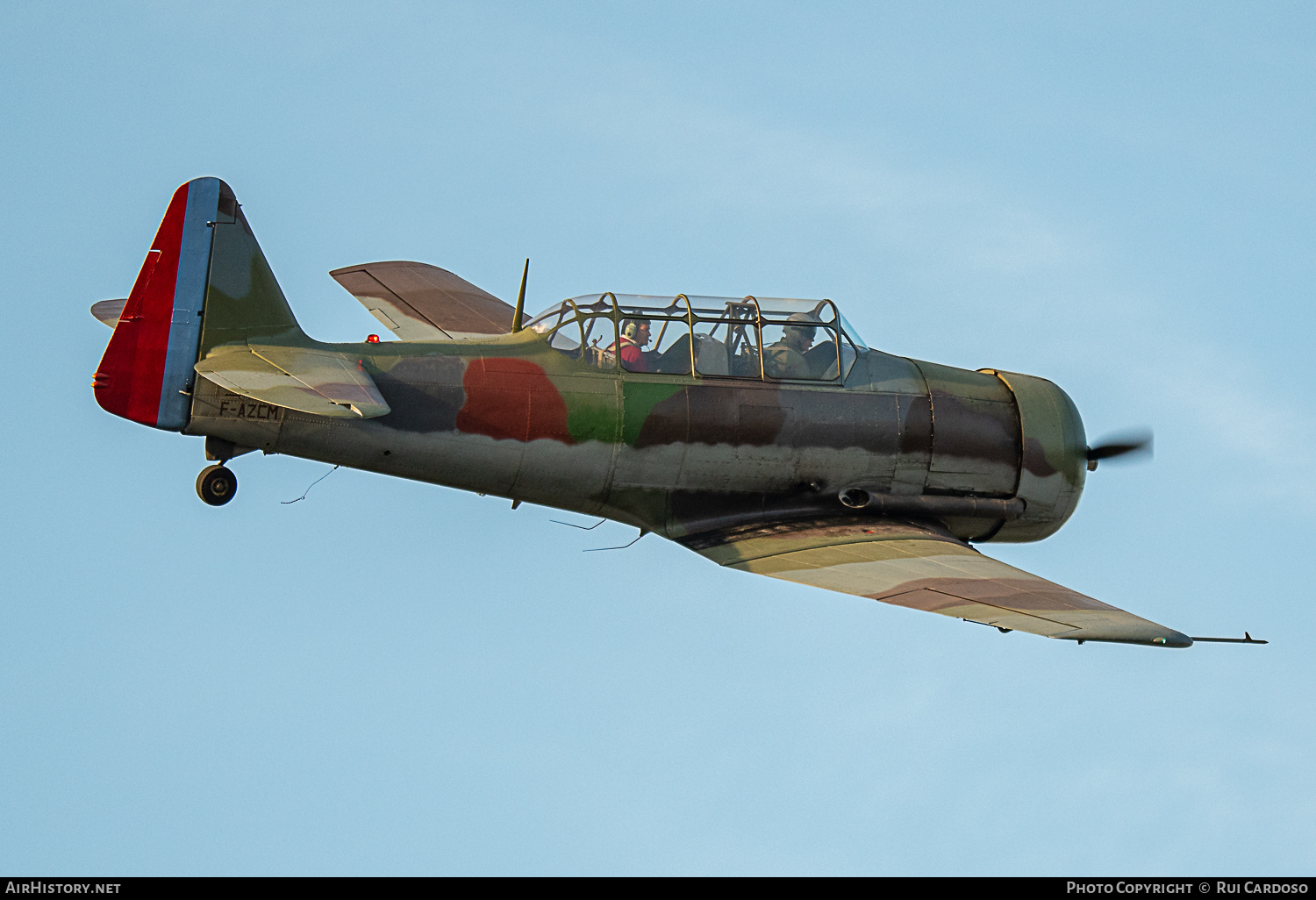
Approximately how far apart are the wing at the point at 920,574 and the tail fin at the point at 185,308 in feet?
13.6

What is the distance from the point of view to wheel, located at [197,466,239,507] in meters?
14.3

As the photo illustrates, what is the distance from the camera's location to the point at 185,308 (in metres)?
14.1

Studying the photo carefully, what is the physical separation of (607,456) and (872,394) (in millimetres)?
2457

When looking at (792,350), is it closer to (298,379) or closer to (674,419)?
(674,419)

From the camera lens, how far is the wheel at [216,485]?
14258 millimetres

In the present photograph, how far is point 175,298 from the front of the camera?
46.2ft

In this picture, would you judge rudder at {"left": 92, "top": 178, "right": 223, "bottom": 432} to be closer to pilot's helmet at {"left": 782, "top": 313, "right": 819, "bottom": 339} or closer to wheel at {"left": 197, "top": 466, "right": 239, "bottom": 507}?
wheel at {"left": 197, "top": 466, "right": 239, "bottom": 507}

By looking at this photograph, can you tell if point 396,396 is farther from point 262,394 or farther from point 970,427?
point 970,427

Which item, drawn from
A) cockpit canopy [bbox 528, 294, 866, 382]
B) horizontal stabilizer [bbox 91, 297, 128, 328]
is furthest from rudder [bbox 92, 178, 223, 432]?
cockpit canopy [bbox 528, 294, 866, 382]

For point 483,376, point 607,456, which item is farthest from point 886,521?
point 483,376

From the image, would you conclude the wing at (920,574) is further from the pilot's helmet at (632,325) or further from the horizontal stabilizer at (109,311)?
the horizontal stabilizer at (109,311)

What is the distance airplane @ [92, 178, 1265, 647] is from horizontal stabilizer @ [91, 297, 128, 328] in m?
0.03

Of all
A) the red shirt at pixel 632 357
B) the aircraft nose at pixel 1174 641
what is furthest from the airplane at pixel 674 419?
the aircraft nose at pixel 1174 641
